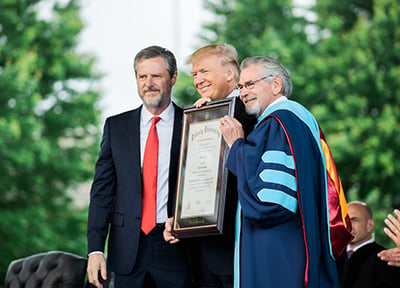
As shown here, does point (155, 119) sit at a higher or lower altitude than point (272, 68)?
lower

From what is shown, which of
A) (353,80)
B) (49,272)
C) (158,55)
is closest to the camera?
(158,55)

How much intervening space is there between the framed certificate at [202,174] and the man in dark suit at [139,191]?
6.9 inches

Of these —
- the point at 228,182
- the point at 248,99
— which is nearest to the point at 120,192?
the point at 228,182

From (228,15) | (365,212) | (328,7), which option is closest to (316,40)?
(328,7)

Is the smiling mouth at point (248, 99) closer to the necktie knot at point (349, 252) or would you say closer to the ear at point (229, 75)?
the ear at point (229, 75)

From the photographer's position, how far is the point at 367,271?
607cm

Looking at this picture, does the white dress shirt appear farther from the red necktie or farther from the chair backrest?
the chair backrest

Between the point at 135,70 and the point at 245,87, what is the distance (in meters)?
0.69

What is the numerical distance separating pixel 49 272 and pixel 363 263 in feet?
8.17

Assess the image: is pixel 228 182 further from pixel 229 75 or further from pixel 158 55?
pixel 158 55

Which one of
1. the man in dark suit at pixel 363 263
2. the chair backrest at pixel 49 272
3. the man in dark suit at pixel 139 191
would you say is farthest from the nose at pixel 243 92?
the man in dark suit at pixel 363 263

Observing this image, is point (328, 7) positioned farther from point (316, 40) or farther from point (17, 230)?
point (17, 230)

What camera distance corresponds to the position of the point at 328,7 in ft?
65.9

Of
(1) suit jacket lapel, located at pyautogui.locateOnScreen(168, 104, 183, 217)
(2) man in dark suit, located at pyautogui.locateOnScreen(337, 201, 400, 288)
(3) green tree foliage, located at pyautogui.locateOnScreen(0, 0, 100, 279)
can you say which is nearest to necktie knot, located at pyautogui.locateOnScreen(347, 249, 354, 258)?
(2) man in dark suit, located at pyautogui.locateOnScreen(337, 201, 400, 288)
